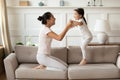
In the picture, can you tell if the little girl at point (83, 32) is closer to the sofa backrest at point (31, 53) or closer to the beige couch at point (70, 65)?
the beige couch at point (70, 65)

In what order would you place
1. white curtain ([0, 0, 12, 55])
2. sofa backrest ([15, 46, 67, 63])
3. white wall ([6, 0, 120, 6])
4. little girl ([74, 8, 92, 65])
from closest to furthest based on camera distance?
little girl ([74, 8, 92, 65]), sofa backrest ([15, 46, 67, 63]), white curtain ([0, 0, 12, 55]), white wall ([6, 0, 120, 6])

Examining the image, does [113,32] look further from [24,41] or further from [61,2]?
[24,41]

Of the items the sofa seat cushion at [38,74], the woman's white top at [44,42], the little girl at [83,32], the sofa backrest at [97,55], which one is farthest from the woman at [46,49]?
the sofa backrest at [97,55]

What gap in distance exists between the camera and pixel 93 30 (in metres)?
5.79

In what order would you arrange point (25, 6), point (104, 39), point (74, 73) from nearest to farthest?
point (74, 73), point (104, 39), point (25, 6)

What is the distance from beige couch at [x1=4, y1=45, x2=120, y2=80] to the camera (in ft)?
13.2

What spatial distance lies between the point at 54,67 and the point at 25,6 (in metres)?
2.16

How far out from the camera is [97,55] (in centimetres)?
448

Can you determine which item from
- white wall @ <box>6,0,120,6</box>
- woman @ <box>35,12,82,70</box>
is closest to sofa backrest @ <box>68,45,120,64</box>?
woman @ <box>35,12,82,70</box>

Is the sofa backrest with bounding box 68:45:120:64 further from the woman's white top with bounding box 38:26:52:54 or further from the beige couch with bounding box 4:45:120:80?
the woman's white top with bounding box 38:26:52:54

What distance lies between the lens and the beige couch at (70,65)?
4.02 meters

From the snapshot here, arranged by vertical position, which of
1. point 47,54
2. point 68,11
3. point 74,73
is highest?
point 68,11

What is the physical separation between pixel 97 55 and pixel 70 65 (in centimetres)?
54

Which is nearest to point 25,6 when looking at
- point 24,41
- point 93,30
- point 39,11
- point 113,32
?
point 39,11
